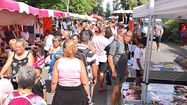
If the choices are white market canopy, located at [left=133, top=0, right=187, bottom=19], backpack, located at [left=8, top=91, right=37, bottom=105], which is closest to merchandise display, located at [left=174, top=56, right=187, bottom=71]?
white market canopy, located at [left=133, top=0, right=187, bottom=19]

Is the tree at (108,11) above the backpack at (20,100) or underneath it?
underneath

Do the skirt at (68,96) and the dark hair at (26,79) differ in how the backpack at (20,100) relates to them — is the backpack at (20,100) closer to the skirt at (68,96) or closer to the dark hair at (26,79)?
the dark hair at (26,79)

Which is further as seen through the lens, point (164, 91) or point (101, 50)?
point (101, 50)

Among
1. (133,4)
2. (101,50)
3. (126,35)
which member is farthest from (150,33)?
(133,4)

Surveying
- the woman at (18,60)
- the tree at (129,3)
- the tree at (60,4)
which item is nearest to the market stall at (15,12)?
the woman at (18,60)

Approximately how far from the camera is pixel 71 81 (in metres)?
5.22

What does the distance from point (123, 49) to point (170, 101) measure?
1.36 metres

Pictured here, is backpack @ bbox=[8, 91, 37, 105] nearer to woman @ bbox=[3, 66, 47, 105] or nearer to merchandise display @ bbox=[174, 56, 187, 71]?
woman @ bbox=[3, 66, 47, 105]

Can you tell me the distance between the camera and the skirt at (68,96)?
523cm

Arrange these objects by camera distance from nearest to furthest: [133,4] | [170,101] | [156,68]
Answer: [170,101] < [156,68] < [133,4]

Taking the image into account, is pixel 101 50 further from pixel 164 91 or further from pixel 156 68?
pixel 164 91

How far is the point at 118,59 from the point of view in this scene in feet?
24.0

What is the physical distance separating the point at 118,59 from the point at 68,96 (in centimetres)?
229

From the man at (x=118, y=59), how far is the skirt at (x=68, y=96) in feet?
6.32
